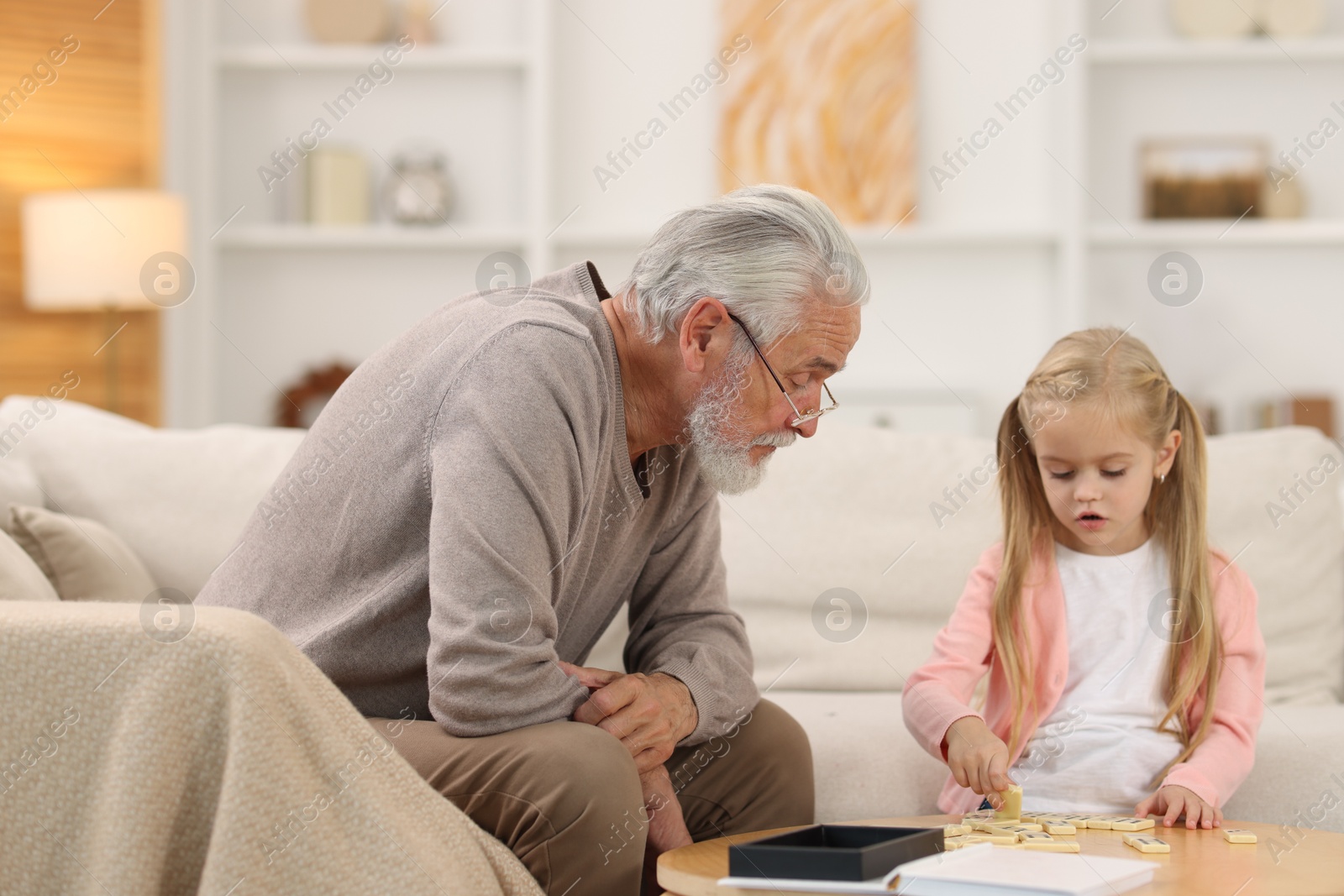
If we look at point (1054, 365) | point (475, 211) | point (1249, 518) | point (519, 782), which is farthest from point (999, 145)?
point (519, 782)

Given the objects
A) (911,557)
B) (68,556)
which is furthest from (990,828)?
(68,556)

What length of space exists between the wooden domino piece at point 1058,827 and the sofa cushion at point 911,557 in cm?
84

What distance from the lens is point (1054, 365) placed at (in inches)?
64.3

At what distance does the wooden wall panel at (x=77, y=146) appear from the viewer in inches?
145

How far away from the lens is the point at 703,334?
4.93 ft

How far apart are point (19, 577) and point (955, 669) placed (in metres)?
1.16

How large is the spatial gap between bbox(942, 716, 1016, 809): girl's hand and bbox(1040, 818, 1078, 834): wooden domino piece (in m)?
0.08

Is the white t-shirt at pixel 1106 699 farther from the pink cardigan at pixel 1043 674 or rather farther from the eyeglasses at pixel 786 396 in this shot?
the eyeglasses at pixel 786 396

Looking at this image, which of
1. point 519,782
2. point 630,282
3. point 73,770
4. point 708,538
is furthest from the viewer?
point 708,538

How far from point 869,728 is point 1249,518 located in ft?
2.61

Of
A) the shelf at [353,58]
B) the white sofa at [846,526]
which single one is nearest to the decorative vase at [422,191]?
the shelf at [353,58]

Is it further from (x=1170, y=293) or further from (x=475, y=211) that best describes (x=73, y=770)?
(x=1170, y=293)

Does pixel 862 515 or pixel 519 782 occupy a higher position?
pixel 862 515

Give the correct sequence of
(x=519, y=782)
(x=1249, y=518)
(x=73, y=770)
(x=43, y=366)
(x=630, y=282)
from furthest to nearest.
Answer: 1. (x=43, y=366)
2. (x=1249, y=518)
3. (x=630, y=282)
4. (x=519, y=782)
5. (x=73, y=770)
